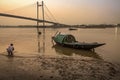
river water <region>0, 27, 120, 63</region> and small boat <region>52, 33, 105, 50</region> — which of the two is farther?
small boat <region>52, 33, 105, 50</region>

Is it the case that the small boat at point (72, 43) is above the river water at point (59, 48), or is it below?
above

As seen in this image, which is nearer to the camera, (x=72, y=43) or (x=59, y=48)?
(x=72, y=43)

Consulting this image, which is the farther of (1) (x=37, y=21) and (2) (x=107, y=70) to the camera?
(1) (x=37, y=21)

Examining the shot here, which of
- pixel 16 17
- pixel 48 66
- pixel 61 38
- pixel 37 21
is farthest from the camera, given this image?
pixel 37 21

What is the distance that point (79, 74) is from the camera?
9.31 meters

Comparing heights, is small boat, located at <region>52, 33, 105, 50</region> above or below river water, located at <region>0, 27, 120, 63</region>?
above

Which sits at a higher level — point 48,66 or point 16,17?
point 16,17

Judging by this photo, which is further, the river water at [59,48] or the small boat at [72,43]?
the small boat at [72,43]

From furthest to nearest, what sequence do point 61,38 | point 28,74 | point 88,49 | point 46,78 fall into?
point 61,38 → point 88,49 → point 28,74 → point 46,78

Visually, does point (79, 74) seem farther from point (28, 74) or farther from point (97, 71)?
point (28, 74)

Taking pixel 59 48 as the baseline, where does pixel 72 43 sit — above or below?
above

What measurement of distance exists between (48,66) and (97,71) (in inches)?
108

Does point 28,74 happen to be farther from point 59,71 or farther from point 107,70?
point 107,70

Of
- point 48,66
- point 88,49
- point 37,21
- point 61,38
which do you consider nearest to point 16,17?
point 37,21
